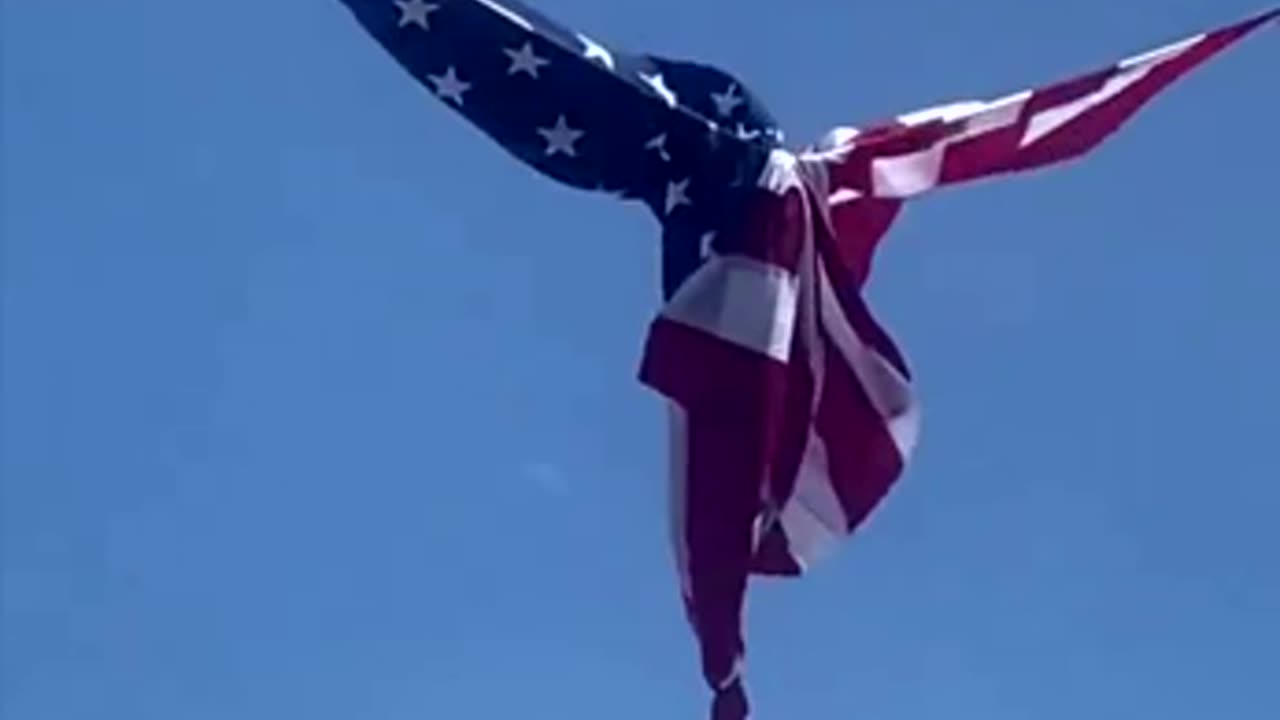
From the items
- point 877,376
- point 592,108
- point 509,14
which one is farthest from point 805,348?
point 509,14

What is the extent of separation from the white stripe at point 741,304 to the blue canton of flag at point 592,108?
17 centimetres

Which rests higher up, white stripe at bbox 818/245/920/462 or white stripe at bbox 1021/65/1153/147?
white stripe at bbox 1021/65/1153/147

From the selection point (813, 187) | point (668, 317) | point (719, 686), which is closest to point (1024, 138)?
point (813, 187)

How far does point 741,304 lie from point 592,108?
1098mm

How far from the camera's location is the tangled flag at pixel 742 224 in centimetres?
1449

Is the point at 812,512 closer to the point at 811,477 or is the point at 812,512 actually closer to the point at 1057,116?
the point at 811,477

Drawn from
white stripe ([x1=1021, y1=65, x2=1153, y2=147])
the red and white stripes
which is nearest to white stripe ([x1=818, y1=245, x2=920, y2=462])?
the red and white stripes

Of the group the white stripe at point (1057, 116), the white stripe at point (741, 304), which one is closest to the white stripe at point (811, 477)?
the white stripe at point (741, 304)

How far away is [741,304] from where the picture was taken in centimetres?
1495

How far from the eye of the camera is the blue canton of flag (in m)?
14.4

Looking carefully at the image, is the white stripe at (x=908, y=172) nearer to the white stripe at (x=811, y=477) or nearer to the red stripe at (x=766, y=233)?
the white stripe at (x=811, y=477)

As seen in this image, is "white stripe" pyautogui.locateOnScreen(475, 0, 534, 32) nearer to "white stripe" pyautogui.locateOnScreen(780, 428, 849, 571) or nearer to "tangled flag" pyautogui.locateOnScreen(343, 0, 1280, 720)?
"tangled flag" pyautogui.locateOnScreen(343, 0, 1280, 720)

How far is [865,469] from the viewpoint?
51.0 ft

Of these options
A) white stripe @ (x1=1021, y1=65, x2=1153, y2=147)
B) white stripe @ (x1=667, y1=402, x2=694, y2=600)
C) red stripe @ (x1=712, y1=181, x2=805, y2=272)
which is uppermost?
white stripe @ (x1=1021, y1=65, x2=1153, y2=147)
